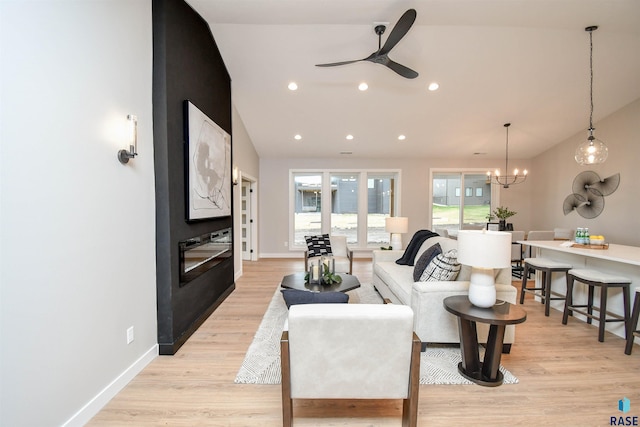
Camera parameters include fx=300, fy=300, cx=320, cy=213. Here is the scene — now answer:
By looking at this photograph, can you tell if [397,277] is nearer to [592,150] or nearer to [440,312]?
[440,312]

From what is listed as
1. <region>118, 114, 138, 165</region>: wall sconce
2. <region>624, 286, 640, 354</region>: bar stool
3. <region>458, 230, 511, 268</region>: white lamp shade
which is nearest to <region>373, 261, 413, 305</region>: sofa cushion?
<region>458, 230, 511, 268</region>: white lamp shade

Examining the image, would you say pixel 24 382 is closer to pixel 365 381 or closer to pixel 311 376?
pixel 311 376

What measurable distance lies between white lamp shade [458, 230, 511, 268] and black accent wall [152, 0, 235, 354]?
2562mm

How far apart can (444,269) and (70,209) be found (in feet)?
9.67

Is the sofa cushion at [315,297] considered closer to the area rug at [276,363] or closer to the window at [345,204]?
the area rug at [276,363]

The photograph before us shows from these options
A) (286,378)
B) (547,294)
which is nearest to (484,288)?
(286,378)

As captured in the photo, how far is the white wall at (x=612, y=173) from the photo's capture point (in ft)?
17.8

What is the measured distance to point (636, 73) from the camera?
15.5 feet

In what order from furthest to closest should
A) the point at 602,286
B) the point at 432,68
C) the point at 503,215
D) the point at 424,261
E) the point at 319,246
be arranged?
the point at 503,215
the point at 319,246
the point at 432,68
the point at 424,261
the point at 602,286

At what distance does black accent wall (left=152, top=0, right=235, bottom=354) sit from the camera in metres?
2.73

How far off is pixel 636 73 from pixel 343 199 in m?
5.72

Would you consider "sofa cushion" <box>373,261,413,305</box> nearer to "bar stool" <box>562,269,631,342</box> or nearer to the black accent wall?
"bar stool" <box>562,269,631,342</box>

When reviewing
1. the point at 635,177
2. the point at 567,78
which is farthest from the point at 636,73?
the point at 635,177

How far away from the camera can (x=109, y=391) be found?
6.92ft
